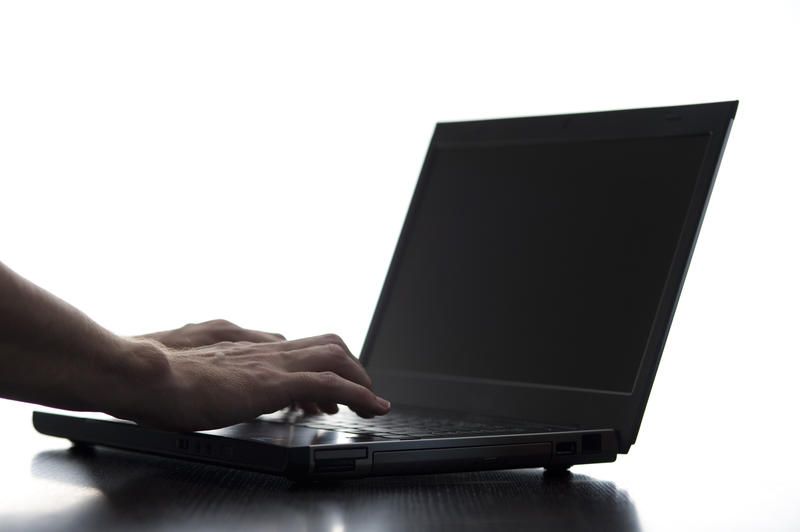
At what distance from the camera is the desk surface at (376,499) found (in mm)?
600

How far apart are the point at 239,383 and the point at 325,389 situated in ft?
0.28

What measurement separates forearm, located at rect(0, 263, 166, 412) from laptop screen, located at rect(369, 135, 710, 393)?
50 centimetres

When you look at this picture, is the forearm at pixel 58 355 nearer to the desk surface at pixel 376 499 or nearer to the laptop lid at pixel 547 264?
the desk surface at pixel 376 499

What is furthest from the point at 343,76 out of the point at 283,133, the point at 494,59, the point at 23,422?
the point at 23,422

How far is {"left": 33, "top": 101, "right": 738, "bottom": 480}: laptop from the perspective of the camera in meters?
0.81

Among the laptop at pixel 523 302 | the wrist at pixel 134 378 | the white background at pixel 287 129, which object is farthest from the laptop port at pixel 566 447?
the white background at pixel 287 129

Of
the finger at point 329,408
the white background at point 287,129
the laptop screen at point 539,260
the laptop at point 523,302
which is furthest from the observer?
the white background at point 287,129

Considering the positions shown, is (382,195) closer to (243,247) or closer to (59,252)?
(243,247)

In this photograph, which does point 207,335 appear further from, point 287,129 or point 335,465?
point 287,129

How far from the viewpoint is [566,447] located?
0.84 m

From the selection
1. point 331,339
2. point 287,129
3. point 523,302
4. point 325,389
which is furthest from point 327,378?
point 287,129

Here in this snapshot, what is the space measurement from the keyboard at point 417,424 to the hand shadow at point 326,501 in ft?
0.13

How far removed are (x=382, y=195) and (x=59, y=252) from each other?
4.19 feet

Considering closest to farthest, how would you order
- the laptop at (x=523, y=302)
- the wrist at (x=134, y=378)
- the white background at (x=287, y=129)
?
the wrist at (x=134, y=378), the laptop at (x=523, y=302), the white background at (x=287, y=129)
